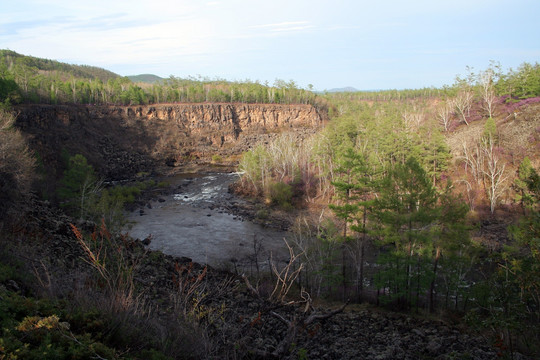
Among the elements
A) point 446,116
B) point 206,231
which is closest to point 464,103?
point 446,116

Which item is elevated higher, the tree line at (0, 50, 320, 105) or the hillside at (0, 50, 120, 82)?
the hillside at (0, 50, 120, 82)

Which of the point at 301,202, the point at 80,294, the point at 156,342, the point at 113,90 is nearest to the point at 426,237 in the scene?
the point at 156,342

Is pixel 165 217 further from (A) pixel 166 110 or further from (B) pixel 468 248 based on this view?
(A) pixel 166 110

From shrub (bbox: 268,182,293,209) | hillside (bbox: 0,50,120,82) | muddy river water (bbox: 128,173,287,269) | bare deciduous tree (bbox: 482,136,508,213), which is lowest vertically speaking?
muddy river water (bbox: 128,173,287,269)

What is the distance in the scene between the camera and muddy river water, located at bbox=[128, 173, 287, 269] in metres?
25.2

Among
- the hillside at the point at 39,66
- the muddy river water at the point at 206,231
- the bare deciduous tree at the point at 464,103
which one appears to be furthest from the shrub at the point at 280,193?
the hillside at the point at 39,66

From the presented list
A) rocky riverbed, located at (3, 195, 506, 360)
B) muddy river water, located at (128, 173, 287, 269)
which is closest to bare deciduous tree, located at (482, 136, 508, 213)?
muddy river water, located at (128, 173, 287, 269)

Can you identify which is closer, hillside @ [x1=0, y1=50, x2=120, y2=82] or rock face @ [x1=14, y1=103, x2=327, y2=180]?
rock face @ [x1=14, y1=103, x2=327, y2=180]

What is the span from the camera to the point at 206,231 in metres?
31.0

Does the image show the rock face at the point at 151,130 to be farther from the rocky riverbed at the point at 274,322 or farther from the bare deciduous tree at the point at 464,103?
the rocky riverbed at the point at 274,322

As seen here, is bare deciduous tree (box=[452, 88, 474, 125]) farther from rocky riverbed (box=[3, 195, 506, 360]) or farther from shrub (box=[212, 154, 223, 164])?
shrub (box=[212, 154, 223, 164])

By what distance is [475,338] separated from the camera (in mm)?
11867

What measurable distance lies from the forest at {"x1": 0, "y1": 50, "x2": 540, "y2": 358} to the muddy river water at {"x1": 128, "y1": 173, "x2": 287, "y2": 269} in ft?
9.86

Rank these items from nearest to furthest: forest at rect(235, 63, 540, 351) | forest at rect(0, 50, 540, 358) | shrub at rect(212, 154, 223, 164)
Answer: forest at rect(235, 63, 540, 351)
forest at rect(0, 50, 540, 358)
shrub at rect(212, 154, 223, 164)
